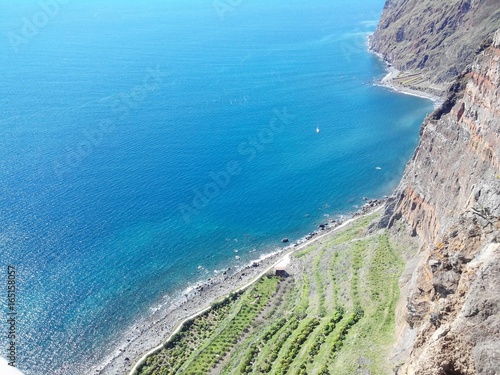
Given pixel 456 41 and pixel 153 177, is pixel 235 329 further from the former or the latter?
pixel 456 41

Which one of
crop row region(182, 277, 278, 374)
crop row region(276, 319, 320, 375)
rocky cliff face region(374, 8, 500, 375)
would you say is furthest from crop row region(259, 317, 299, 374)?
rocky cliff face region(374, 8, 500, 375)

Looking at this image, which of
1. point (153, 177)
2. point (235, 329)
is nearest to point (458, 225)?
point (235, 329)

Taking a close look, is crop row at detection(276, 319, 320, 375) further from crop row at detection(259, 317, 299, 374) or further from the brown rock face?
the brown rock face

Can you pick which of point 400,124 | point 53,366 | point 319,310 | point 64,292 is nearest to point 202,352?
point 319,310

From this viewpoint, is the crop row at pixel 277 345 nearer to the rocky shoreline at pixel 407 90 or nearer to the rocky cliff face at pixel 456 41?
the rocky shoreline at pixel 407 90

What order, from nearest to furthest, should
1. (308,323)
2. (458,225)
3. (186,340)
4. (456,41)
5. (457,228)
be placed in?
1. (457,228)
2. (458,225)
3. (308,323)
4. (186,340)
5. (456,41)

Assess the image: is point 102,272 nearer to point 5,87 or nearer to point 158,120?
point 158,120

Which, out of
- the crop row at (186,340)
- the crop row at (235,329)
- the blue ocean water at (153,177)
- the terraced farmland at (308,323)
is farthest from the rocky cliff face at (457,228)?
the blue ocean water at (153,177)
